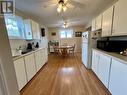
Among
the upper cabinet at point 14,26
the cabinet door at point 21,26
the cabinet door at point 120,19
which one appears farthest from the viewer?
the cabinet door at point 21,26

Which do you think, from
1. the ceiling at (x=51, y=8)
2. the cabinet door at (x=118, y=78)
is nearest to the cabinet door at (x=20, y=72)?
the ceiling at (x=51, y=8)

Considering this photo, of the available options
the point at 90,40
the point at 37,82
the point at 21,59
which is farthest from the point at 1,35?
the point at 90,40

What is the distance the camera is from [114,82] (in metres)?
1.73

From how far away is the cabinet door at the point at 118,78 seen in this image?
144 cm

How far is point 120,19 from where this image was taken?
1.83 m

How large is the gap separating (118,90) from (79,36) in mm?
6480

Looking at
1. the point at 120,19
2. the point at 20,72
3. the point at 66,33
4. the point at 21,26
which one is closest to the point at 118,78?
the point at 120,19

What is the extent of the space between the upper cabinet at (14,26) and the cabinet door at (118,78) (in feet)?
9.42

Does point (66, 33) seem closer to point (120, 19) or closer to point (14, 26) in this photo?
point (14, 26)

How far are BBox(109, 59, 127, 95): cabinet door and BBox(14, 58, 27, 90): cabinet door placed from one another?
2.04 metres

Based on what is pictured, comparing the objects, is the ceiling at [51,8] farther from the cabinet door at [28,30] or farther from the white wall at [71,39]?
the white wall at [71,39]

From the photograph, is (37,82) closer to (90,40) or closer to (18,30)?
(18,30)

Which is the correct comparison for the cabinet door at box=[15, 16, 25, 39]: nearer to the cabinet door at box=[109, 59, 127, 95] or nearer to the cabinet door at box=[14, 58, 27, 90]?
the cabinet door at box=[14, 58, 27, 90]

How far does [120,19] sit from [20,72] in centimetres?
254
